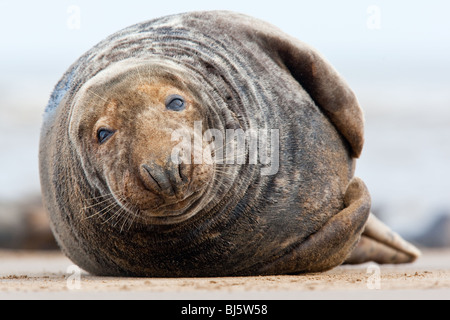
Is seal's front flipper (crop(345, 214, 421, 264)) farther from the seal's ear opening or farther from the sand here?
the sand

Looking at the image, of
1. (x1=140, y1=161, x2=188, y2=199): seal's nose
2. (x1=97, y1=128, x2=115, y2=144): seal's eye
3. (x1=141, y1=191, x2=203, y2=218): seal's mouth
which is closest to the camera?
(x1=140, y1=161, x2=188, y2=199): seal's nose

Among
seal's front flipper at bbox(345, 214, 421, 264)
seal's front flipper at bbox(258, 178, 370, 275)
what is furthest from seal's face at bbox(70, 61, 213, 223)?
seal's front flipper at bbox(345, 214, 421, 264)

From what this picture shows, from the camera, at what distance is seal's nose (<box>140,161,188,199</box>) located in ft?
15.1

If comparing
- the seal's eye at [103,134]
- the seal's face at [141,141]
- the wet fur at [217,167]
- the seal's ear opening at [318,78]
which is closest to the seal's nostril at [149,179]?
the seal's face at [141,141]

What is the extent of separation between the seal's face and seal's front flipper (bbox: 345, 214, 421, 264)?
2.60 meters

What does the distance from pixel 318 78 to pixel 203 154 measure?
6.18ft

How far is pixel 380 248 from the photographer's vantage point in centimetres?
772

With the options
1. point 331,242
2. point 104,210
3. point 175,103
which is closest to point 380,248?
point 331,242

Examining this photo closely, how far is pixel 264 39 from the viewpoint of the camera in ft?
21.1

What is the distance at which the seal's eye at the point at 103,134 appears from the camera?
5103 millimetres

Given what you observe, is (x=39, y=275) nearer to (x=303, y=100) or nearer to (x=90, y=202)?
(x=90, y=202)

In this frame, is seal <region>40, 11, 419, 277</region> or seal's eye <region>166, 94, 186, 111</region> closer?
seal <region>40, 11, 419, 277</region>

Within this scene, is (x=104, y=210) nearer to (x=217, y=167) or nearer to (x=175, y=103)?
(x=217, y=167)

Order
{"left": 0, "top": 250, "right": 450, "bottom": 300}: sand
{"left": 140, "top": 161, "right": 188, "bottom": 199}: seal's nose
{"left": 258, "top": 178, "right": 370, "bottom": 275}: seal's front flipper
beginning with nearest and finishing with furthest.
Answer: {"left": 0, "top": 250, "right": 450, "bottom": 300}: sand
{"left": 140, "top": 161, "right": 188, "bottom": 199}: seal's nose
{"left": 258, "top": 178, "right": 370, "bottom": 275}: seal's front flipper
